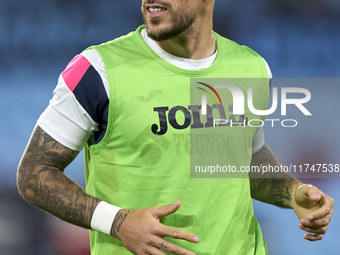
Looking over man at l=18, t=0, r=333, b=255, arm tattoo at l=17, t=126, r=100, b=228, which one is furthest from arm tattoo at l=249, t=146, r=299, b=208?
arm tattoo at l=17, t=126, r=100, b=228

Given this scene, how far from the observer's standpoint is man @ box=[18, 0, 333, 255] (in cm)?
139

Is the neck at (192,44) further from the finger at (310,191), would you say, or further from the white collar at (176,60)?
the finger at (310,191)

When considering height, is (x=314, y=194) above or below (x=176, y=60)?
below

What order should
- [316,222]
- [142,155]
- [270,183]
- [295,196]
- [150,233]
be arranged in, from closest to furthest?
[150,233] → [142,155] → [316,222] → [295,196] → [270,183]

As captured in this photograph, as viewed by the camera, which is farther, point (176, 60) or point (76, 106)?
point (176, 60)

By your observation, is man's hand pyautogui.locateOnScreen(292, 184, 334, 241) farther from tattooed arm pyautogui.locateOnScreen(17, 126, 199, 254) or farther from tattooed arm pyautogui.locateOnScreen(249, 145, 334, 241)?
tattooed arm pyautogui.locateOnScreen(17, 126, 199, 254)

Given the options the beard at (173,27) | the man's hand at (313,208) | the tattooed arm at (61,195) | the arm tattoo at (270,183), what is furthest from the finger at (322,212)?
the beard at (173,27)

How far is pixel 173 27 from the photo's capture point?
1.51 metres

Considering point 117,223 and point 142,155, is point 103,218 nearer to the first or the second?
point 117,223

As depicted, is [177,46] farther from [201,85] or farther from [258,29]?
[258,29]

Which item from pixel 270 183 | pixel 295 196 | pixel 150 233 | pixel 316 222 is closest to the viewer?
pixel 150 233

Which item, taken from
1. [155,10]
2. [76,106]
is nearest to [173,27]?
[155,10]

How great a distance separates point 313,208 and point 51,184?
797 mm

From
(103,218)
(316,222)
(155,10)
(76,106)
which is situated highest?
(155,10)
